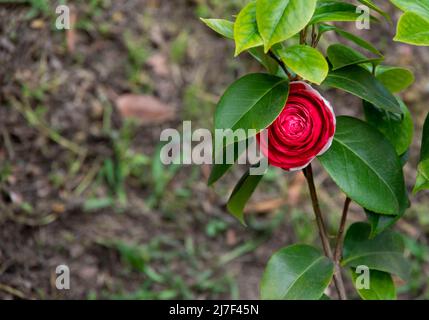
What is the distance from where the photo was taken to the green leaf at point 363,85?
1.13 m

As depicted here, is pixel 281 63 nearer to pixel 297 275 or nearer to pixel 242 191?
pixel 242 191

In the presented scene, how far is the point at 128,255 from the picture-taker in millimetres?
2059

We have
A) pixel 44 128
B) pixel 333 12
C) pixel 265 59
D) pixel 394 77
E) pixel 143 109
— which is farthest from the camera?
pixel 143 109

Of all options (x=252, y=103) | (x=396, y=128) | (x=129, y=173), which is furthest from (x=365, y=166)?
(x=129, y=173)

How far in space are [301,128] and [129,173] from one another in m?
1.23

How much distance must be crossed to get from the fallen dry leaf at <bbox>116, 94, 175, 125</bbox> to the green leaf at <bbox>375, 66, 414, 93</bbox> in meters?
1.20

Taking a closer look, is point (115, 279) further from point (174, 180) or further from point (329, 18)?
point (329, 18)

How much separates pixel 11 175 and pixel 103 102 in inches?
17.5

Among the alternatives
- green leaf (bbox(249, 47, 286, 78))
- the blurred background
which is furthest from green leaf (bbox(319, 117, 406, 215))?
the blurred background

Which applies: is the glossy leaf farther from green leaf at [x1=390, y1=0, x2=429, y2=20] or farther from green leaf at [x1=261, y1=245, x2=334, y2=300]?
green leaf at [x1=261, y1=245, x2=334, y2=300]

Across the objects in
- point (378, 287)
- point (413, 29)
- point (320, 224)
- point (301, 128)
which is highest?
point (413, 29)

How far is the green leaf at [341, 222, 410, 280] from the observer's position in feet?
4.32

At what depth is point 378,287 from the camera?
1.33 metres
